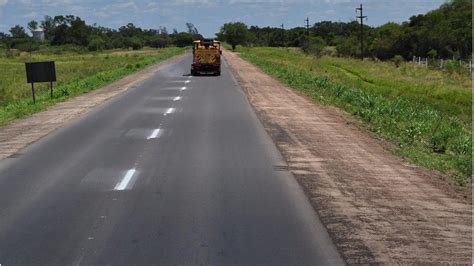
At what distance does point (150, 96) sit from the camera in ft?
101

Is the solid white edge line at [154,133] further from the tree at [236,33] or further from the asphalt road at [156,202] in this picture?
the tree at [236,33]

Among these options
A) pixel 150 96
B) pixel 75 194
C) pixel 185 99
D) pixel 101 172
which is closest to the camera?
pixel 75 194

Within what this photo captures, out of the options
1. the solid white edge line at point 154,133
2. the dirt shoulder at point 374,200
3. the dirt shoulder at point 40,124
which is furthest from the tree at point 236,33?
the dirt shoulder at point 374,200

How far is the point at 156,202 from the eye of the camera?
9.78 meters

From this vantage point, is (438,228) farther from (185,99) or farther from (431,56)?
(431,56)

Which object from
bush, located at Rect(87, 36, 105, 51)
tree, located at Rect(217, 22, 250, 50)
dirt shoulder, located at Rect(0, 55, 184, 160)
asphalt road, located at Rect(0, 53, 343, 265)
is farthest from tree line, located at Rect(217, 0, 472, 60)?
asphalt road, located at Rect(0, 53, 343, 265)

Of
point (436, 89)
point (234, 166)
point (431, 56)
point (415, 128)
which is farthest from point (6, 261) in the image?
point (431, 56)

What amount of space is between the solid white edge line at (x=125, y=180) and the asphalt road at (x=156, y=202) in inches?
0.8

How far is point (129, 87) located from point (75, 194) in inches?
1123

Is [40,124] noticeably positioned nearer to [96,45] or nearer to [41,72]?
[41,72]

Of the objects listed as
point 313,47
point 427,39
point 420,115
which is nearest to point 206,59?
point 420,115

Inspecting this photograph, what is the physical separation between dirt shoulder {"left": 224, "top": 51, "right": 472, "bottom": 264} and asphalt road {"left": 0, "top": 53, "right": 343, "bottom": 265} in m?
0.33

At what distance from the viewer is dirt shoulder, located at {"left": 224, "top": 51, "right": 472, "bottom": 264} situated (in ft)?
24.7

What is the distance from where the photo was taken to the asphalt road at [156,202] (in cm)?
739
